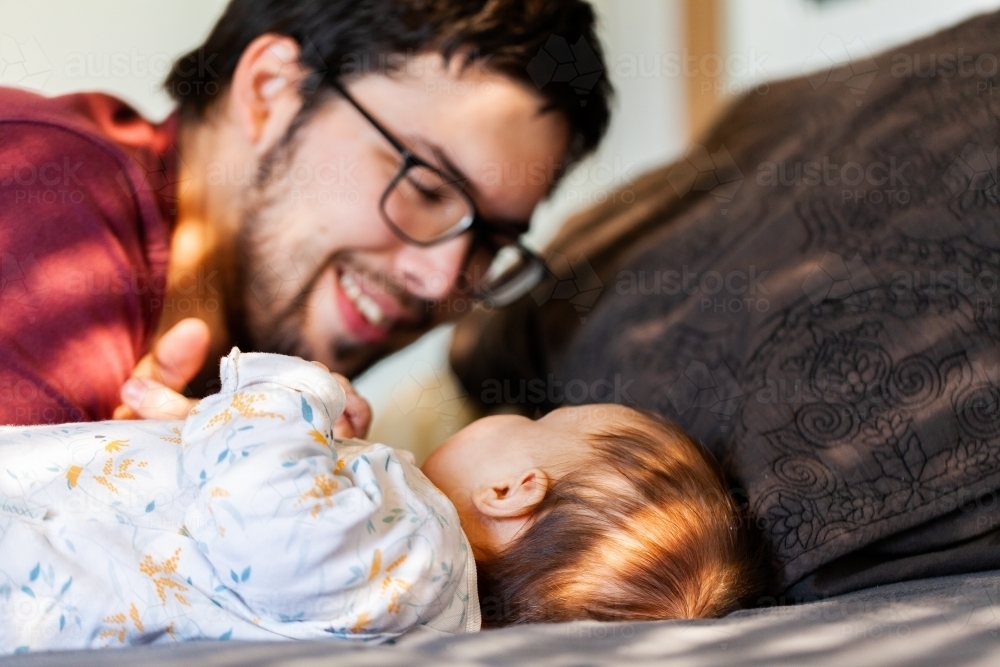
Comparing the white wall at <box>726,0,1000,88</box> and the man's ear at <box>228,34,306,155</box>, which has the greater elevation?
the man's ear at <box>228,34,306,155</box>

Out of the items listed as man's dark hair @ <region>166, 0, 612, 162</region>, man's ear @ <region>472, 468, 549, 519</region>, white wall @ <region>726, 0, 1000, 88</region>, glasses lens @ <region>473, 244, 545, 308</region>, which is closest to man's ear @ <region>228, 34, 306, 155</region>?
man's dark hair @ <region>166, 0, 612, 162</region>

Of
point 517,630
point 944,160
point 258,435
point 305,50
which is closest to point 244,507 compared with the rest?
point 258,435

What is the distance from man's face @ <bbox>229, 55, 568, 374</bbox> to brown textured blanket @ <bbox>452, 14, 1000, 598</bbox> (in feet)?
1.03

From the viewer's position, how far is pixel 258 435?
76cm

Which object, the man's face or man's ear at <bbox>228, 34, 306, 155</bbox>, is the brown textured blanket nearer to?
the man's face

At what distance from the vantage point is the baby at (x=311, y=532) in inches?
28.7

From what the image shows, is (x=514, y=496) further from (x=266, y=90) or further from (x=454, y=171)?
(x=266, y=90)

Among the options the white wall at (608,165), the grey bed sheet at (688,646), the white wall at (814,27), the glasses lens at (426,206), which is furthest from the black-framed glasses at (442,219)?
the white wall at (814,27)

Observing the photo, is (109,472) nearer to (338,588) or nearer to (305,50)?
(338,588)

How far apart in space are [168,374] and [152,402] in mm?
47

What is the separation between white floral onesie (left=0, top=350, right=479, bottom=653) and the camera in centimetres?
73

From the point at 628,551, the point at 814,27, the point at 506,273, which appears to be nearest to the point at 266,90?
the point at 506,273

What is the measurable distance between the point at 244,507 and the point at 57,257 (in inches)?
13.2

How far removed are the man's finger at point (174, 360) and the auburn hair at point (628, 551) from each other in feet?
1.21
